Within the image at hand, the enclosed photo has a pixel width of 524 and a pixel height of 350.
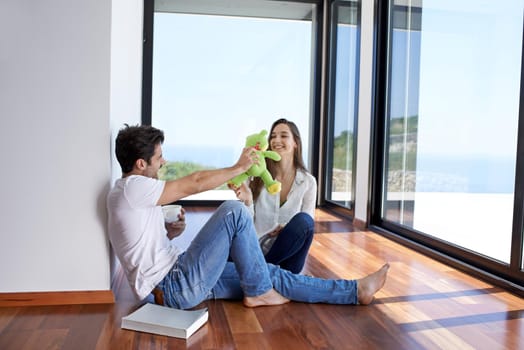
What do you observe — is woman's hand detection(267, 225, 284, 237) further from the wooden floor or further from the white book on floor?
the white book on floor

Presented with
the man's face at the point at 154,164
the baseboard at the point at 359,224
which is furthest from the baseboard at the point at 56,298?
the baseboard at the point at 359,224

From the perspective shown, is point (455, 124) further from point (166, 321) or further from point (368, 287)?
point (166, 321)

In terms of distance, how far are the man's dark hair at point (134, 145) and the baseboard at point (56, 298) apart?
0.55 m

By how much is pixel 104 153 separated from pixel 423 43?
241 cm

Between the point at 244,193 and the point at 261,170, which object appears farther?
the point at 244,193

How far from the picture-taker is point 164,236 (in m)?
1.88

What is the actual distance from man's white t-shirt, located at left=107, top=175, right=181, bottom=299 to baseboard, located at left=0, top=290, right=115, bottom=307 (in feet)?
0.80

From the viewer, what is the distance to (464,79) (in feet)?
9.31

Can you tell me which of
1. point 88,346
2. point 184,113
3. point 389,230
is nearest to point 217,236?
point 88,346

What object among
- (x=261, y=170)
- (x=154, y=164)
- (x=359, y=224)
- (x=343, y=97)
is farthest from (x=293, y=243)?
(x=343, y=97)

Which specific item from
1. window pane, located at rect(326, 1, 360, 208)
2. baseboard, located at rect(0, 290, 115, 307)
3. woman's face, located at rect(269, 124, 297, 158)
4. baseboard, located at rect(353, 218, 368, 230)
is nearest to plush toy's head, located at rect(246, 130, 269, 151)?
woman's face, located at rect(269, 124, 297, 158)

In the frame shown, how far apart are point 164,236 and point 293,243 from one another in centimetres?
56

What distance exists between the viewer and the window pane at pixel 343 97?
14.8 ft

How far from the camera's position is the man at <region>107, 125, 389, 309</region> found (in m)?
1.71
